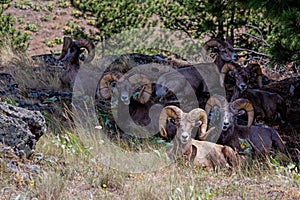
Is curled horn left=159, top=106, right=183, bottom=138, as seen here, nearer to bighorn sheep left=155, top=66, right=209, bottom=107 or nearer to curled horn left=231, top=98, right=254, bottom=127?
curled horn left=231, top=98, right=254, bottom=127

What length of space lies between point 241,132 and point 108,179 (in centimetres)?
345

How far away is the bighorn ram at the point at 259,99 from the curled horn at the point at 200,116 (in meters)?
2.44

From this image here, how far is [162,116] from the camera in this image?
25.6ft

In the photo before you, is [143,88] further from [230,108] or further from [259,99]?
[259,99]

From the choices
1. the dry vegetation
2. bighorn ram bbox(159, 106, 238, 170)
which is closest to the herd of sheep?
bighorn ram bbox(159, 106, 238, 170)

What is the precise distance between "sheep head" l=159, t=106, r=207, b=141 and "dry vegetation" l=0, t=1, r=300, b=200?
392mm

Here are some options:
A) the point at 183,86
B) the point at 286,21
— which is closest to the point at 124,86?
the point at 183,86

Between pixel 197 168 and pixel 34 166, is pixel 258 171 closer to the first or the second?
pixel 197 168

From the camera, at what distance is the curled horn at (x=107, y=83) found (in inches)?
390

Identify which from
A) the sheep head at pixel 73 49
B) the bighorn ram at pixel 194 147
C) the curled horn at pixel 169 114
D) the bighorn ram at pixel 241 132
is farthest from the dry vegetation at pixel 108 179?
the sheep head at pixel 73 49

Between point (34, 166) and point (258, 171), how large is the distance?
2.85m

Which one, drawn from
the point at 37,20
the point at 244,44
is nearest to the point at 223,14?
the point at 244,44

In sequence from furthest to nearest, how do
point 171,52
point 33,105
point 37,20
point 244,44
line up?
point 37,20 → point 171,52 → point 244,44 → point 33,105

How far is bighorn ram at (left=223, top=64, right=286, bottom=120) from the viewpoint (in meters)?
10.3
